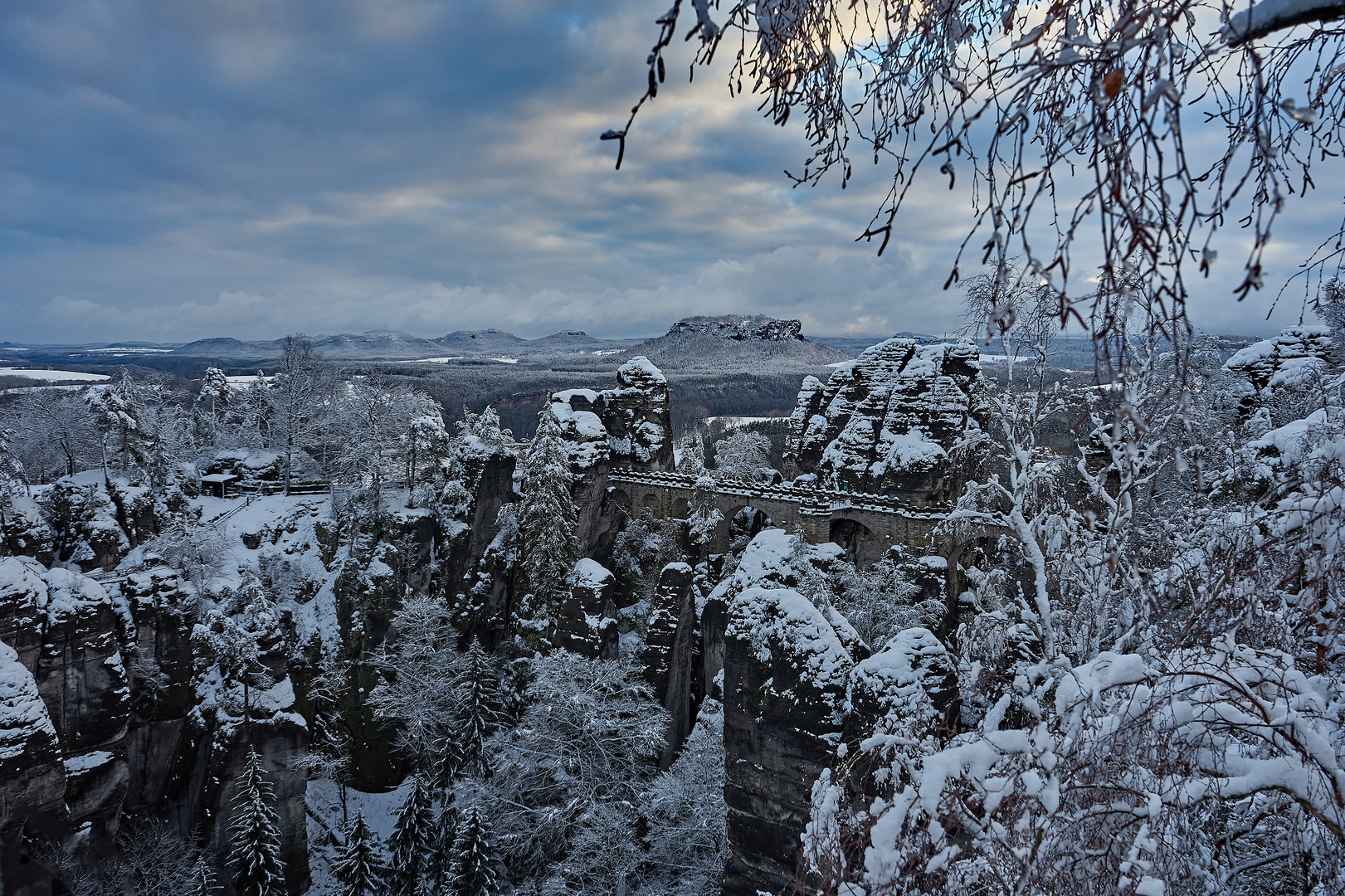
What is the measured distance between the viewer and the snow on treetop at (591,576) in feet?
61.5

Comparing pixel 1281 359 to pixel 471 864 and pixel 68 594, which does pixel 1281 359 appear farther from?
pixel 68 594

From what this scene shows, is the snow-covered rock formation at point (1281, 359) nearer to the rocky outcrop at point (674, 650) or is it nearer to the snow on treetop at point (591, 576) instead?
the rocky outcrop at point (674, 650)

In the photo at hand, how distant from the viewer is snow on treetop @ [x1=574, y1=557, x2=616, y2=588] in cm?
1875

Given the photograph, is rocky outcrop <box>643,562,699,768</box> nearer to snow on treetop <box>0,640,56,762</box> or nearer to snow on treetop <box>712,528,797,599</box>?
snow on treetop <box>712,528,797,599</box>

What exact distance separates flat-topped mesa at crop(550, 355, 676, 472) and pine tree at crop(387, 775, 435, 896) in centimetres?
1482

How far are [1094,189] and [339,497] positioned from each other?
30943 millimetres

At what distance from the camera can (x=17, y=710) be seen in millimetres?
13812

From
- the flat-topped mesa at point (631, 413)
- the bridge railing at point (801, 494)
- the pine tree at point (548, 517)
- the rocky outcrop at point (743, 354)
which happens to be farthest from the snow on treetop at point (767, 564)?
the rocky outcrop at point (743, 354)

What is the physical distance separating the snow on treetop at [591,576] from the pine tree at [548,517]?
3366 millimetres

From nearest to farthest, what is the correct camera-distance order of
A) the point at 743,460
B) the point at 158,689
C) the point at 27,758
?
the point at 27,758 → the point at 158,689 → the point at 743,460

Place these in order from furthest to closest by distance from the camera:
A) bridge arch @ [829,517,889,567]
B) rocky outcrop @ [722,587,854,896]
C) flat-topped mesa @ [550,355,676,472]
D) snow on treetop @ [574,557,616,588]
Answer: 1. flat-topped mesa @ [550,355,676,472]
2. bridge arch @ [829,517,889,567]
3. snow on treetop @ [574,557,616,588]
4. rocky outcrop @ [722,587,854,896]

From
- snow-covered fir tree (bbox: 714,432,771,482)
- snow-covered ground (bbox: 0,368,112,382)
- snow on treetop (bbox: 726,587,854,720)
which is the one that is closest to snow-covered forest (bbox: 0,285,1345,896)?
snow on treetop (bbox: 726,587,854,720)

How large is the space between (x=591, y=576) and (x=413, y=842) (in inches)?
307

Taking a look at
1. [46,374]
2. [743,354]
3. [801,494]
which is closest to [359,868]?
[801,494]
